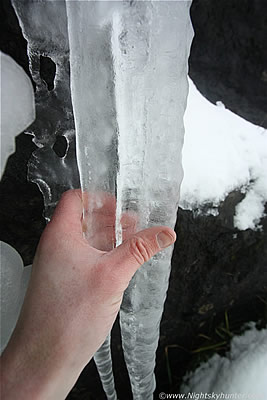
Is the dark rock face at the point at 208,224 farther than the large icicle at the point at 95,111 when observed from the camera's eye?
Yes

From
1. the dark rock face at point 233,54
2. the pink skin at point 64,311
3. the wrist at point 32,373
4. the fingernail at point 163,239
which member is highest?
the dark rock face at point 233,54

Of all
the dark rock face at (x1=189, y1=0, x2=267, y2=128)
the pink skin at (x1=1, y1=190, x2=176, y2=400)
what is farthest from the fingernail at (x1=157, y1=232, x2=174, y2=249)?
the dark rock face at (x1=189, y1=0, x2=267, y2=128)

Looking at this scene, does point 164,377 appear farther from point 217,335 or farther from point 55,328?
point 55,328

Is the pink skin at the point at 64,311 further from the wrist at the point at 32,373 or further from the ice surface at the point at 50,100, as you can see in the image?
the ice surface at the point at 50,100

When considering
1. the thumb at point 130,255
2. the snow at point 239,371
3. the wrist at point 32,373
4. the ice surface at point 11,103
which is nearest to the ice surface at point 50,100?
the ice surface at point 11,103

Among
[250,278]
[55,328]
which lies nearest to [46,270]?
[55,328]

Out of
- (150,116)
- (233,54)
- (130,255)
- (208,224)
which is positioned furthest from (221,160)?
(130,255)

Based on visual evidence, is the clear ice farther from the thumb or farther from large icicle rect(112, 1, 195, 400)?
the thumb
